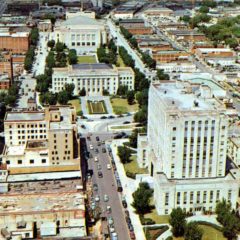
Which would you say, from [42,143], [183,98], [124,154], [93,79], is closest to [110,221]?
[124,154]

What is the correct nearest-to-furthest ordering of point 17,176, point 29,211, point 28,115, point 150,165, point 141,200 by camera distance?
point 29,211
point 141,200
point 17,176
point 150,165
point 28,115

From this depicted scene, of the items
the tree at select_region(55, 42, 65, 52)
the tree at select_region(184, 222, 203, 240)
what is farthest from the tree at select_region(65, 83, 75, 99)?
the tree at select_region(184, 222, 203, 240)

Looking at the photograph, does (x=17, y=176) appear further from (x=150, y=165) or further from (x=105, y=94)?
(x=105, y=94)

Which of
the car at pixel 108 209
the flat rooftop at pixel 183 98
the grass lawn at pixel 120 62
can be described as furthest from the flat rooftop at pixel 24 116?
the grass lawn at pixel 120 62

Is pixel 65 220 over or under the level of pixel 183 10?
under

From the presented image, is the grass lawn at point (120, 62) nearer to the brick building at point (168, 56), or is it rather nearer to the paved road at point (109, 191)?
the brick building at point (168, 56)

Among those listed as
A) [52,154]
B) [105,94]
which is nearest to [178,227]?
[52,154]

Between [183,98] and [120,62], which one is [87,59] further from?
[183,98]

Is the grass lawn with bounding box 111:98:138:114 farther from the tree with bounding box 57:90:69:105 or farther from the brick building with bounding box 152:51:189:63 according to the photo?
the brick building with bounding box 152:51:189:63
